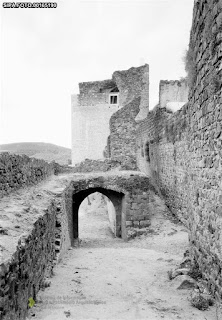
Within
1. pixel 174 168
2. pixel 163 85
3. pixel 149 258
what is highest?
pixel 163 85

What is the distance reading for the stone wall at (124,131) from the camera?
1762cm

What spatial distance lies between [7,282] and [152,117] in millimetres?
11730

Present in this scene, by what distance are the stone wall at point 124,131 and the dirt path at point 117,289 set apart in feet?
29.6

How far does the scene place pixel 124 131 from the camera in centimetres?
1775

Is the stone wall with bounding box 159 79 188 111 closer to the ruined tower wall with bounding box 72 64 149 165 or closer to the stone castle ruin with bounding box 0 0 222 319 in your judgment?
the stone castle ruin with bounding box 0 0 222 319

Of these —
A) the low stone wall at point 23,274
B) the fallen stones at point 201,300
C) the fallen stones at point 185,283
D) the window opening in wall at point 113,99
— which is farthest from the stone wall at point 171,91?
the fallen stones at point 201,300

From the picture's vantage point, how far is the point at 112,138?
57.9ft

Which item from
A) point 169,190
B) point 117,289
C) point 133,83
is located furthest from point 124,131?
point 117,289

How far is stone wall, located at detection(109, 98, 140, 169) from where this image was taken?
17625 mm

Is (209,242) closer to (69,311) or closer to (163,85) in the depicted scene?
(69,311)

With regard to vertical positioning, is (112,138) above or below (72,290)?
above

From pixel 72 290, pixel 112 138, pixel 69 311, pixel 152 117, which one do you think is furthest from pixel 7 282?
pixel 112 138

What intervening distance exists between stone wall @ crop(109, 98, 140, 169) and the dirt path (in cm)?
901

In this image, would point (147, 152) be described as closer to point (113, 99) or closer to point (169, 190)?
point (169, 190)
